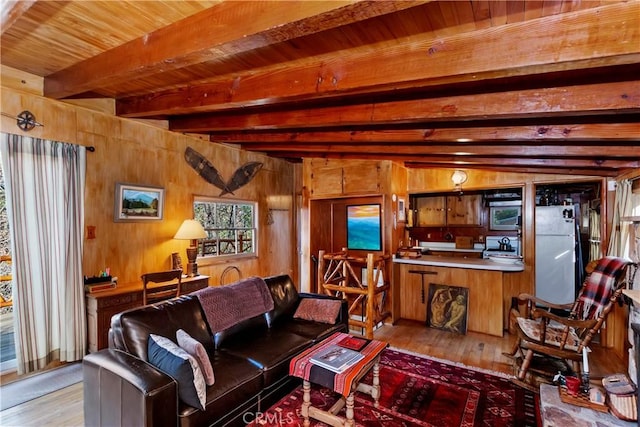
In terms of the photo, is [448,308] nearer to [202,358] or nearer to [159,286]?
[202,358]

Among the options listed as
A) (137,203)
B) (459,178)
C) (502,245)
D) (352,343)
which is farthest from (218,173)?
(502,245)

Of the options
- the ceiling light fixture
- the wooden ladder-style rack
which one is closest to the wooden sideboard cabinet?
the wooden ladder-style rack

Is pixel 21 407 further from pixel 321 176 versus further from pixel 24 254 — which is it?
pixel 321 176

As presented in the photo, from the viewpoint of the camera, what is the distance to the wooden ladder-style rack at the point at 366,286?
13.2 ft

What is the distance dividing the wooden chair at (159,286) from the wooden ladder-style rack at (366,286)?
1867 mm

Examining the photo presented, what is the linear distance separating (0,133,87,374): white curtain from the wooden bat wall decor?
1473 millimetres

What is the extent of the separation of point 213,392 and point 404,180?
4.18 meters

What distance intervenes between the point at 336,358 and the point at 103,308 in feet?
8.64

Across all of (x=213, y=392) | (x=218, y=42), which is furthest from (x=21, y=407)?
(x=218, y=42)

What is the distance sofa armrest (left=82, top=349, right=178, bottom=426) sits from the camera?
173 cm

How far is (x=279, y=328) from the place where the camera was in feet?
10.7

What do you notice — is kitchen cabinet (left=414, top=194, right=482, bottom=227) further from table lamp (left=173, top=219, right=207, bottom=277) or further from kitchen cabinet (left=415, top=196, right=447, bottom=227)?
table lamp (left=173, top=219, right=207, bottom=277)

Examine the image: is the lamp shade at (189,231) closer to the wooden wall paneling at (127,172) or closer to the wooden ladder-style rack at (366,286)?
the wooden wall paneling at (127,172)

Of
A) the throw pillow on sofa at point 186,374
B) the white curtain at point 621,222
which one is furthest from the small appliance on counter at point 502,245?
the throw pillow on sofa at point 186,374
